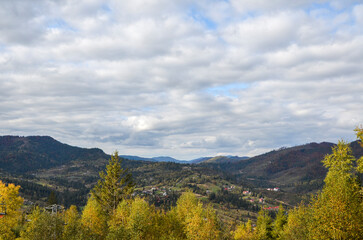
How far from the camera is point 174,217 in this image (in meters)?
87.5

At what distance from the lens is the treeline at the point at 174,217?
55.1 meters

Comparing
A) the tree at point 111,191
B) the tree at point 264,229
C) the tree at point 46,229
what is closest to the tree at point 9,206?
the tree at point 46,229

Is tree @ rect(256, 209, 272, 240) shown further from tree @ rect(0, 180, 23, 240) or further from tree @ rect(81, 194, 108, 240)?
tree @ rect(0, 180, 23, 240)

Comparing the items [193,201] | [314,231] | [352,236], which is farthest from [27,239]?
[352,236]

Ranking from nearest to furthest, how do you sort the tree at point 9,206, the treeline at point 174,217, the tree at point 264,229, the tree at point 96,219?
the treeline at point 174,217 < the tree at point 96,219 < the tree at point 9,206 < the tree at point 264,229

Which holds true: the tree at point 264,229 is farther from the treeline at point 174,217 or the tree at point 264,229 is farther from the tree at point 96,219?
the tree at point 96,219

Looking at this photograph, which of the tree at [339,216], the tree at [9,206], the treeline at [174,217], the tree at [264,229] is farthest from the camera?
the tree at [264,229]

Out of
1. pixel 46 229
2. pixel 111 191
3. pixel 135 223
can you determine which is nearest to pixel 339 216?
pixel 135 223

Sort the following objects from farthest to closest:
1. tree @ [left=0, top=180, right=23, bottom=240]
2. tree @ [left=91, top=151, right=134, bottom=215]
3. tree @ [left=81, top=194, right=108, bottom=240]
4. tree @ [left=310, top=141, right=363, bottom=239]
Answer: tree @ [left=91, top=151, right=134, bottom=215] < tree @ [left=0, top=180, right=23, bottom=240] < tree @ [left=81, top=194, right=108, bottom=240] < tree @ [left=310, top=141, right=363, bottom=239]

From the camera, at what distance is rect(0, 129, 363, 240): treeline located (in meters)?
55.1

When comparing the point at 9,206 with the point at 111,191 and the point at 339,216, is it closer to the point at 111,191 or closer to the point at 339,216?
the point at 111,191

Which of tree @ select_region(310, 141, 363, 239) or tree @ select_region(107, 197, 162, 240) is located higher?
tree @ select_region(310, 141, 363, 239)

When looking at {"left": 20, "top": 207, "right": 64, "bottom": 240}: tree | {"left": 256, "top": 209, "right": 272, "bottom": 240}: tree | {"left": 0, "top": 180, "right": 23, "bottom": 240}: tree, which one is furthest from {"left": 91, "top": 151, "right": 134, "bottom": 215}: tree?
{"left": 256, "top": 209, "right": 272, "bottom": 240}: tree

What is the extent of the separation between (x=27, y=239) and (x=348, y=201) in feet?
243
